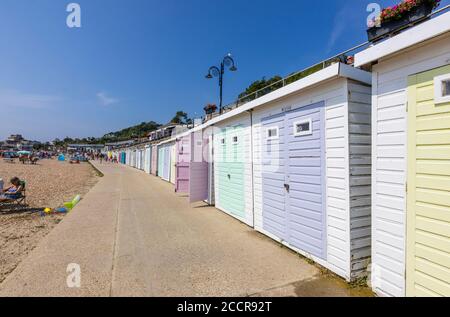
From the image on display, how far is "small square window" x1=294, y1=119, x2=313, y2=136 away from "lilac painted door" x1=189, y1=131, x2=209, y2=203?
5.25 meters

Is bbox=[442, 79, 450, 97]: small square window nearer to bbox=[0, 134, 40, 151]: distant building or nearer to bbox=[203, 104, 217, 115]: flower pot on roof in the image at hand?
bbox=[203, 104, 217, 115]: flower pot on roof

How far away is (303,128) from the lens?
4520mm

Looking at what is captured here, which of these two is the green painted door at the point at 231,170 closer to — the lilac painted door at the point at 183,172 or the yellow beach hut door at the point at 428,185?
the lilac painted door at the point at 183,172

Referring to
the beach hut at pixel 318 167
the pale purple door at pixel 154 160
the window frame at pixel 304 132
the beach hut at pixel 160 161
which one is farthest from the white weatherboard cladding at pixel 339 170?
the pale purple door at pixel 154 160

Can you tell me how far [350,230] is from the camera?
3553mm

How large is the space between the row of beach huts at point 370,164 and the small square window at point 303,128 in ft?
0.06

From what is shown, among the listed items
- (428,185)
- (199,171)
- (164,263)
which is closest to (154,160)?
(199,171)

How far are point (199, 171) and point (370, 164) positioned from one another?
21.2ft

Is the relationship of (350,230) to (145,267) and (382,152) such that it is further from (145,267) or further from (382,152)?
(145,267)

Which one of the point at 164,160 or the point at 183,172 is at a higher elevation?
the point at 164,160

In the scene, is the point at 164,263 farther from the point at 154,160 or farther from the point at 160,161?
the point at 154,160

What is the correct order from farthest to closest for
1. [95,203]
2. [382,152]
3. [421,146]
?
[95,203] < [382,152] < [421,146]
